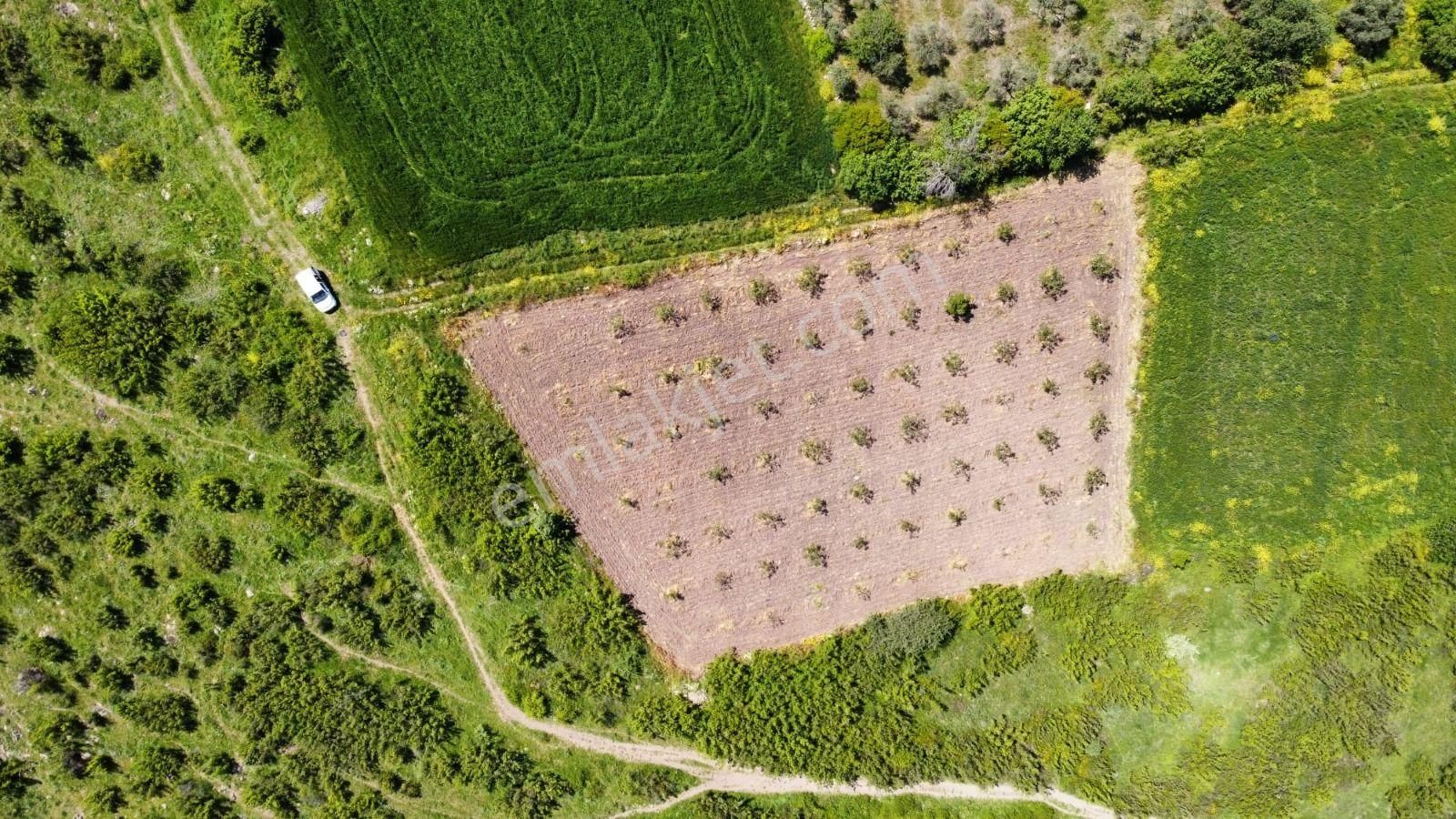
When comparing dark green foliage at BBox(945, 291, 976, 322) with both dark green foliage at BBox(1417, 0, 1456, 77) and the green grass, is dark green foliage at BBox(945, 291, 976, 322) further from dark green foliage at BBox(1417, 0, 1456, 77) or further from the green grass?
dark green foliage at BBox(1417, 0, 1456, 77)

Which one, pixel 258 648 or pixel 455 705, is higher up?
pixel 258 648

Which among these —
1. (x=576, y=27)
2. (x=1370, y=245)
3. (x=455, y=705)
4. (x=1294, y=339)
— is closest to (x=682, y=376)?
(x=576, y=27)

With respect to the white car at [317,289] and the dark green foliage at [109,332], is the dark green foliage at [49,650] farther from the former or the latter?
the white car at [317,289]

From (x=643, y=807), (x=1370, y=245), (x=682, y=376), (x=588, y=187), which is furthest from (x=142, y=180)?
(x=1370, y=245)

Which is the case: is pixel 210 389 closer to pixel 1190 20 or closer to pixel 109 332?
pixel 109 332

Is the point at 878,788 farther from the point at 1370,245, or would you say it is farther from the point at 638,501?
the point at 1370,245

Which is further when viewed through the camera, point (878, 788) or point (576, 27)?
point (878, 788)

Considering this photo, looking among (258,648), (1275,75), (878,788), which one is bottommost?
(878,788)

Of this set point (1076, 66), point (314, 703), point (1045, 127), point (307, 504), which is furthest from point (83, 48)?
point (1076, 66)

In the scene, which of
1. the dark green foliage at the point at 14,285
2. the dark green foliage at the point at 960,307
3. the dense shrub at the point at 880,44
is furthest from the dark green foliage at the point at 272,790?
the dense shrub at the point at 880,44
